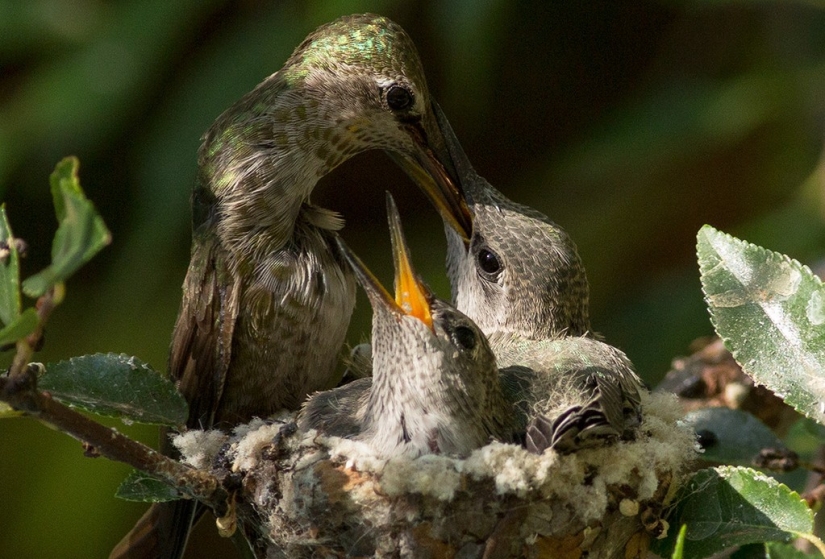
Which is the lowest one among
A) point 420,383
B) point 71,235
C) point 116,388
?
point 420,383

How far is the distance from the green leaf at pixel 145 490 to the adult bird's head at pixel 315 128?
0.61 meters

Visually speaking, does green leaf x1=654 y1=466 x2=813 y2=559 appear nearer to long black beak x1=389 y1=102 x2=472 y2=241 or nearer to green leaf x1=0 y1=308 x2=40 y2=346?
long black beak x1=389 y1=102 x2=472 y2=241

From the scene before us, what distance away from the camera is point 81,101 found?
12.6 ft

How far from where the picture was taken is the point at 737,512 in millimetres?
1745

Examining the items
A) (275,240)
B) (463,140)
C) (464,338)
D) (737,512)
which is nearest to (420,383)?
(464,338)

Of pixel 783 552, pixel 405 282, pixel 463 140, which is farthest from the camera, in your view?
pixel 463 140

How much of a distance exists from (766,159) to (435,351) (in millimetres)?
3316

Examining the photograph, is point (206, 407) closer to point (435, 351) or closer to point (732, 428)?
point (435, 351)

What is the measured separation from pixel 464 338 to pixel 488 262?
488mm

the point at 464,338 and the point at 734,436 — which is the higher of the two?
the point at 464,338

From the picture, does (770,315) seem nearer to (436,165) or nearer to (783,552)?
(783,552)

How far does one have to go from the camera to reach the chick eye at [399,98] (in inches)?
88.2

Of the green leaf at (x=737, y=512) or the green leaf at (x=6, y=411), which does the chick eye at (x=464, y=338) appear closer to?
the green leaf at (x=737, y=512)

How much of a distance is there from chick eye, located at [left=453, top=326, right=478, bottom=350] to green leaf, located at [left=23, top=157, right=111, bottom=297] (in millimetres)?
885
